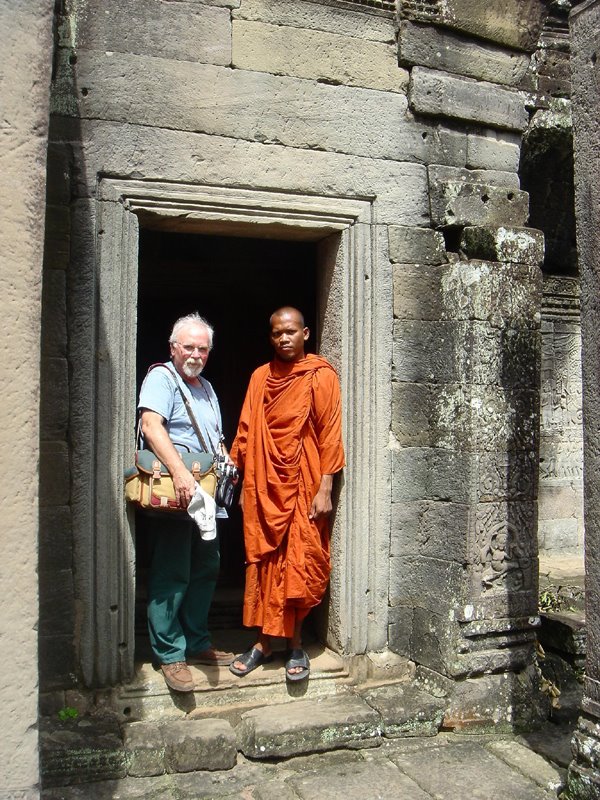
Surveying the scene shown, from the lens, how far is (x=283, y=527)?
4.54 m

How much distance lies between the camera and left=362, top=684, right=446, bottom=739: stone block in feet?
14.4

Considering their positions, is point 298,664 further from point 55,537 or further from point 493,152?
point 493,152

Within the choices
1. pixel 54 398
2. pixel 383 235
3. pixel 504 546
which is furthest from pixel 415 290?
pixel 54 398

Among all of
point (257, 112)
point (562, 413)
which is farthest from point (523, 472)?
point (562, 413)

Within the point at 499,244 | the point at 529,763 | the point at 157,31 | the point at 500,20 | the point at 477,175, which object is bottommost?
the point at 529,763

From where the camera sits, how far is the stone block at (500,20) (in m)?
4.84

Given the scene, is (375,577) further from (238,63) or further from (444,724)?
(238,63)

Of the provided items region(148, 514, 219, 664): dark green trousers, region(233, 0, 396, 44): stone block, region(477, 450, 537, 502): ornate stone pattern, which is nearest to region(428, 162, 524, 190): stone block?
region(233, 0, 396, 44): stone block

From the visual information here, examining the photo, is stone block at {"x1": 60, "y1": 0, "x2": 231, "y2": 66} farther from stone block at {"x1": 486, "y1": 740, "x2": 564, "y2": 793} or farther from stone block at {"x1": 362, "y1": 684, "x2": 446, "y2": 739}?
stone block at {"x1": 486, "y1": 740, "x2": 564, "y2": 793}

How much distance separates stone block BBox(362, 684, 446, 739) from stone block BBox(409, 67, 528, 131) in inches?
133

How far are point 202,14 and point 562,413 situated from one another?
5392 mm

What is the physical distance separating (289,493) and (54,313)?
160 centimetres

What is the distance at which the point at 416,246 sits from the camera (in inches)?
190

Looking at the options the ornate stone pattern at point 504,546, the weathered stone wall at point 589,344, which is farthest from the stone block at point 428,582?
the weathered stone wall at point 589,344
